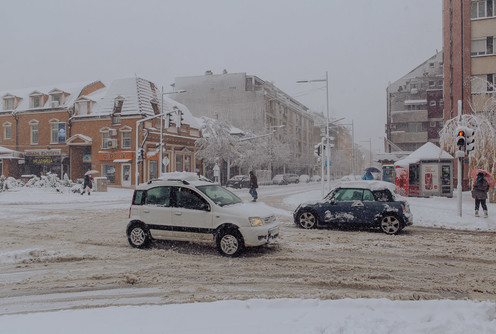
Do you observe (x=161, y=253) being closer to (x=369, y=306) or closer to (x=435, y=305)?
(x=369, y=306)

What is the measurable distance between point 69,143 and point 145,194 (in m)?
33.1

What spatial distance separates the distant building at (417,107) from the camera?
5122 centimetres

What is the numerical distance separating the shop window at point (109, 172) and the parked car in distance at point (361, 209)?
2925cm

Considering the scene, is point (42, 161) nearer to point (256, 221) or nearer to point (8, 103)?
point (8, 103)

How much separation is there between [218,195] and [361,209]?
4.62 m

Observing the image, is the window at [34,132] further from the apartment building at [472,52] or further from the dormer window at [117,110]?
the apartment building at [472,52]

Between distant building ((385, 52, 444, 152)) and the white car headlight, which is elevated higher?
distant building ((385, 52, 444, 152))

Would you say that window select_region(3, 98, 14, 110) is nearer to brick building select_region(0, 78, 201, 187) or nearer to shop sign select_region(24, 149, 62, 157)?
brick building select_region(0, 78, 201, 187)

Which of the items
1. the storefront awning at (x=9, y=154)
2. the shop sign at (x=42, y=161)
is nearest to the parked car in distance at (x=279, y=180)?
the shop sign at (x=42, y=161)

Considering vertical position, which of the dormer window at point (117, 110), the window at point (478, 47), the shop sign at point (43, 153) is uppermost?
the window at point (478, 47)

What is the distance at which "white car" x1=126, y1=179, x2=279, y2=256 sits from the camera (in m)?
7.93

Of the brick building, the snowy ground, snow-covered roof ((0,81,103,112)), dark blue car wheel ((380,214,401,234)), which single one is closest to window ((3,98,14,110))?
the brick building

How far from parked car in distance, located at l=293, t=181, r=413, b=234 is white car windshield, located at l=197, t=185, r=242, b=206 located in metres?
3.61

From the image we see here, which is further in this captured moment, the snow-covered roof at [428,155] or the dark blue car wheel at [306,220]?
the snow-covered roof at [428,155]
